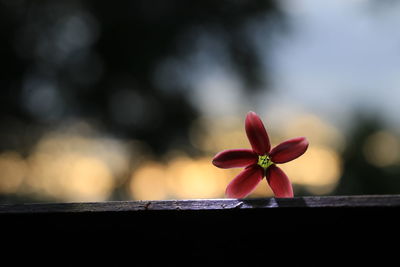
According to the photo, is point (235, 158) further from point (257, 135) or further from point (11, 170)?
point (11, 170)

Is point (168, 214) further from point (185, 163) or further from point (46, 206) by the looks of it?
point (185, 163)

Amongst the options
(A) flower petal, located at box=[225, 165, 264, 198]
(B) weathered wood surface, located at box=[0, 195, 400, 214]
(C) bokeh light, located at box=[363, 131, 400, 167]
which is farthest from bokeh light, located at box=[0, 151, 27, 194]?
(C) bokeh light, located at box=[363, 131, 400, 167]

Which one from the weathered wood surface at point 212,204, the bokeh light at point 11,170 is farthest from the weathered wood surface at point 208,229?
the bokeh light at point 11,170

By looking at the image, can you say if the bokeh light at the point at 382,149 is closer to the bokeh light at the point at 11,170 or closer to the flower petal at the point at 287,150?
the bokeh light at the point at 11,170

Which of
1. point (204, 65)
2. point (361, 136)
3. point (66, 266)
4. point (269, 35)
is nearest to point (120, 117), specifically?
point (204, 65)

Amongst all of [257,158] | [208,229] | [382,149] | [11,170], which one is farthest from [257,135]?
[382,149]
